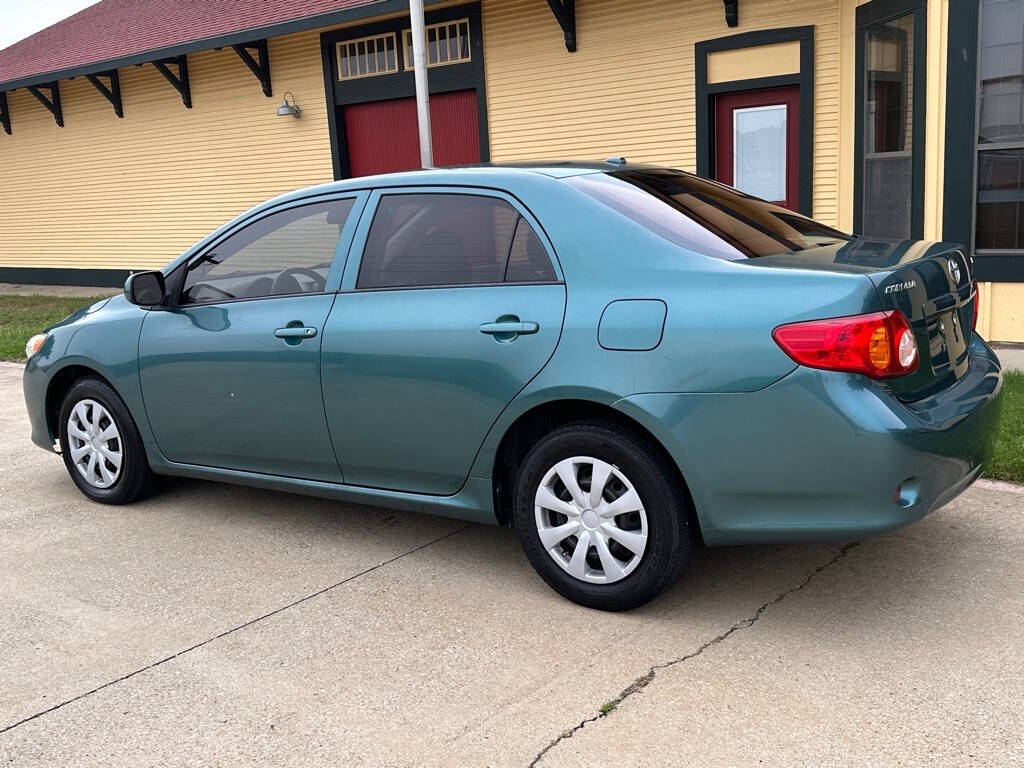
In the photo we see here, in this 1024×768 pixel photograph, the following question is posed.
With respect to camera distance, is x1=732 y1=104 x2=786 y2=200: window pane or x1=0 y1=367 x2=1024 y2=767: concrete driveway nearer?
x1=0 y1=367 x2=1024 y2=767: concrete driveway

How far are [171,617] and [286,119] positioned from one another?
40.6 feet

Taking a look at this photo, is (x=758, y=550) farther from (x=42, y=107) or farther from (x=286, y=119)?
(x=42, y=107)

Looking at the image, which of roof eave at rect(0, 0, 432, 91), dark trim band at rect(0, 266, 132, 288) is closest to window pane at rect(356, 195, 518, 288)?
roof eave at rect(0, 0, 432, 91)

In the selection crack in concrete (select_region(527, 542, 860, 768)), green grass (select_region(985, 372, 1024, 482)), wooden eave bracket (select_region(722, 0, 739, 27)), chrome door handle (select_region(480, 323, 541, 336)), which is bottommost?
crack in concrete (select_region(527, 542, 860, 768))

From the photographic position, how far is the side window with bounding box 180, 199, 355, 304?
4543 millimetres

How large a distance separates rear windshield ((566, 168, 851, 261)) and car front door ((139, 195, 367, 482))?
→ 1.16 meters

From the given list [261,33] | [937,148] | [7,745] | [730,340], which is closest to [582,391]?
[730,340]

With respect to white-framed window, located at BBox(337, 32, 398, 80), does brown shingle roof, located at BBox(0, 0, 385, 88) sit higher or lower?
higher

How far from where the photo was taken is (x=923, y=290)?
3.56 metres

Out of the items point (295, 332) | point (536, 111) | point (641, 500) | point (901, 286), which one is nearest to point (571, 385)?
point (641, 500)

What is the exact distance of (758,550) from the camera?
4.36m

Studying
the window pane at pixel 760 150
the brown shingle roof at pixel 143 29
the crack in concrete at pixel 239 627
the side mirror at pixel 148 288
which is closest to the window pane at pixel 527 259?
the crack in concrete at pixel 239 627

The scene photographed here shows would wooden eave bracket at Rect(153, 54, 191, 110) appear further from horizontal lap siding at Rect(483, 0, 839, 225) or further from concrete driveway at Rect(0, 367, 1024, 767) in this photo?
concrete driveway at Rect(0, 367, 1024, 767)

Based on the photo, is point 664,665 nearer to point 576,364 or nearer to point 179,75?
point 576,364
